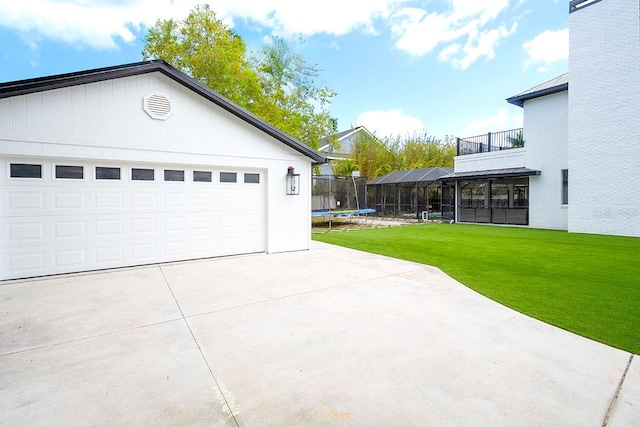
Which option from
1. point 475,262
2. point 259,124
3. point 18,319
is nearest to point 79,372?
point 18,319

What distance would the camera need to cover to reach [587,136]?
11336 mm

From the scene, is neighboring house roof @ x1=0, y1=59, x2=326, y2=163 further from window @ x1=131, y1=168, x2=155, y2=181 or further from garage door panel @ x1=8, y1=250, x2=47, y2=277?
garage door panel @ x1=8, y1=250, x2=47, y2=277

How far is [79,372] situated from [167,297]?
1864mm

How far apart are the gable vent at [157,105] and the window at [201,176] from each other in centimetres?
122

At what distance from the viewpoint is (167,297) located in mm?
4312

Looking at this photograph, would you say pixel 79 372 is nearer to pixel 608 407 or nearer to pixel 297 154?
pixel 608 407

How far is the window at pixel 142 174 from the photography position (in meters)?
6.05

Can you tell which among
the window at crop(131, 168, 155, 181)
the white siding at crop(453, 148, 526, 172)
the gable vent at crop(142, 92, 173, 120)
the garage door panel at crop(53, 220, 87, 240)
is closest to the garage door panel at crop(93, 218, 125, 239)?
the garage door panel at crop(53, 220, 87, 240)

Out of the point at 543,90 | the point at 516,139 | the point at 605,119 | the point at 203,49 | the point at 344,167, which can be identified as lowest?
the point at 344,167

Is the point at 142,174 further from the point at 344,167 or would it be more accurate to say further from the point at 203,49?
the point at 344,167

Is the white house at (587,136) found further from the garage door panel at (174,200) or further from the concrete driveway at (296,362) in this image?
the garage door panel at (174,200)

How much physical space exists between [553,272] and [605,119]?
8.93 meters

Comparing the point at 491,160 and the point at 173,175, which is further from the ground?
the point at 491,160

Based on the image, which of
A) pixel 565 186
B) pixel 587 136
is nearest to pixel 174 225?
pixel 587 136
